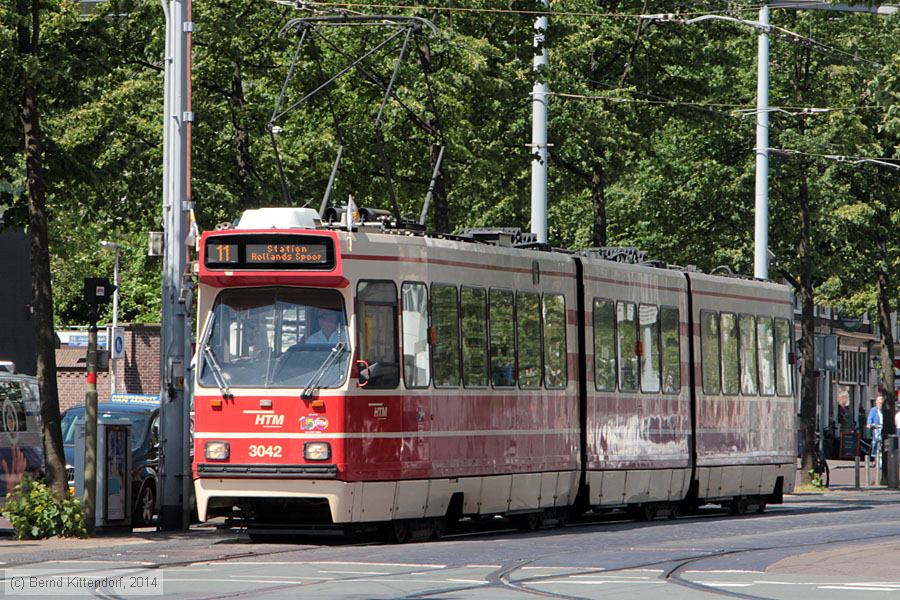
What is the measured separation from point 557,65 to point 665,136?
7.84 m

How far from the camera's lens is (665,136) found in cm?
3938

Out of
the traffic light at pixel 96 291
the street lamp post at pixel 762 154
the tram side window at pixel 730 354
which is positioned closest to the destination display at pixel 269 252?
the traffic light at pixel 96 291

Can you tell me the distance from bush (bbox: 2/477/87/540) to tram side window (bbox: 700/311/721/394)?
9.78 meters

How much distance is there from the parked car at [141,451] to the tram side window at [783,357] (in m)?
9.59

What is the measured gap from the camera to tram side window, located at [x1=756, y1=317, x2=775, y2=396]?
28728 mm

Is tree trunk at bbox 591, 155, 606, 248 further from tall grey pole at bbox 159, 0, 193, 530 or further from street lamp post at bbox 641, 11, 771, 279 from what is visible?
tall grey pole at bbox 159, 0, 193, 530

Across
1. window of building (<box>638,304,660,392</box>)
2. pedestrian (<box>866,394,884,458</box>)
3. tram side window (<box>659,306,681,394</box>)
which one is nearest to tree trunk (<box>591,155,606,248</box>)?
tram side window (<box>659,306,681,394</box>)

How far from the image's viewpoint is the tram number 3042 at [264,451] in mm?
18719

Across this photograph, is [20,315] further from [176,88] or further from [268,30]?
[176,88]

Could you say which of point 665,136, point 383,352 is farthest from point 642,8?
point 383,352

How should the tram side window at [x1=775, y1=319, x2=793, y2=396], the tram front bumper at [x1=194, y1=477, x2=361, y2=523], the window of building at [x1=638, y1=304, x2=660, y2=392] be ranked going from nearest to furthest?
the tram front bumper at [x1=194, y1=477, x2=361, y2=523]
the window of building at [x1=638, y1=304, x2=660, y2=392]
the tram side window at [x1=775, y1=319, x2=793, y2=396]

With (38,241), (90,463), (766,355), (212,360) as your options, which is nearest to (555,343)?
(212,360)

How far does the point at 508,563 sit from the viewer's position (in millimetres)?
16812

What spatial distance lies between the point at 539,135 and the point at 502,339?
8841 mm
